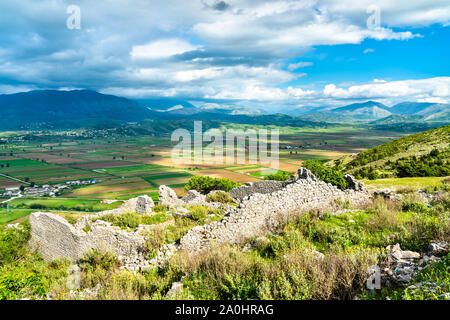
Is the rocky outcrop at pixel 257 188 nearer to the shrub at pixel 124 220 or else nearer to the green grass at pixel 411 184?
the green grass at pixel 411 184

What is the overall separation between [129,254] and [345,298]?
843cm

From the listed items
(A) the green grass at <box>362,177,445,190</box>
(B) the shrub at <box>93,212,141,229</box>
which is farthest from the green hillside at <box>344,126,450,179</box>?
(B) the shrub at <box>93,212,141,229</box>

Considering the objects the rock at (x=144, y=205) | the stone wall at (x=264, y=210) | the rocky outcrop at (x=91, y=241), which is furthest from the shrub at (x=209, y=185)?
the rocky outcrop at (x=91, y=241)

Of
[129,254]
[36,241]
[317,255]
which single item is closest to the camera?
[317,255]

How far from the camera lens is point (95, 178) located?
75.5 metres

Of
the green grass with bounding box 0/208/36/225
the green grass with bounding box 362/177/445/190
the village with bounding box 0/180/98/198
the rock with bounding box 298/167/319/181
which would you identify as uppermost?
the rock with bounding box 298/167/319/181

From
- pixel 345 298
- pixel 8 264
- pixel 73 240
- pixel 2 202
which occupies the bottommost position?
pixel 2 202

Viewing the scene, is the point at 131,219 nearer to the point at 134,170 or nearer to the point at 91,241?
the point at 91,241

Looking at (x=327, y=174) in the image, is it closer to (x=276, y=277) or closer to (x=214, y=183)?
Answer: (x=214, y=183)

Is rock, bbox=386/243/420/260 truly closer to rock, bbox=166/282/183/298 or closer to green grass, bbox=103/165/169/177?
rock, bbox=166/282/183/298

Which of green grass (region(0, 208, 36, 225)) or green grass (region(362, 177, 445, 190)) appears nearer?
green grass (region(362, 177, 445, 190))

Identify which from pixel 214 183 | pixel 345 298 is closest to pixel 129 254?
pixel 345 298

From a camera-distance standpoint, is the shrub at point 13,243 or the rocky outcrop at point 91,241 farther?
the shrub at point 13,243

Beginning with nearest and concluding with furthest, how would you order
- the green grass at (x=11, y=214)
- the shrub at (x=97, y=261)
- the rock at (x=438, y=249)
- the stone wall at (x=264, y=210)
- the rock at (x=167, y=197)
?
the rock at (x=438, y=249) → the shrub at (x=97, y=261) → the stone wall at (x=264, y=210) → the rock at (x=167, y=197) → the green grass at (x=11, y=214)
